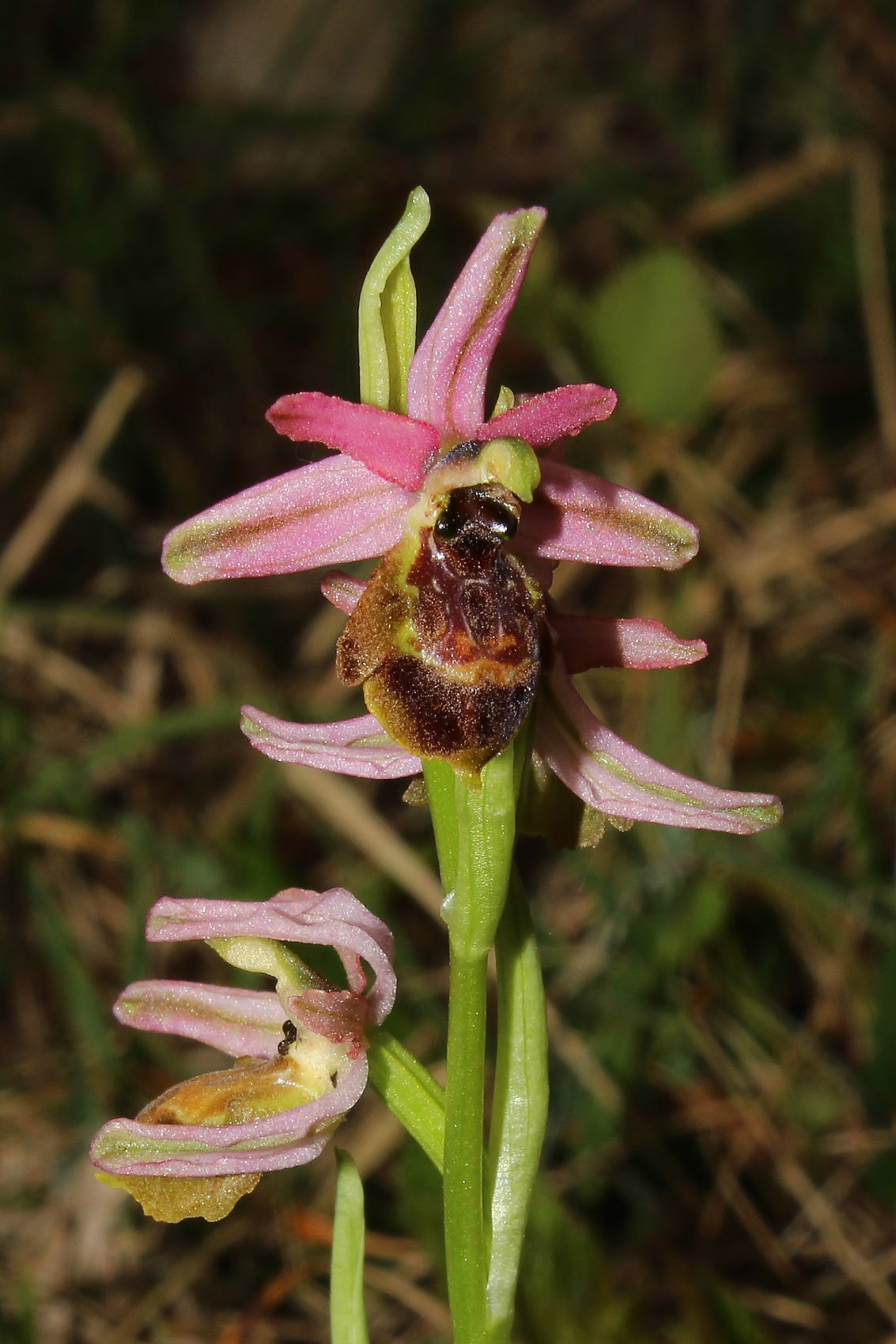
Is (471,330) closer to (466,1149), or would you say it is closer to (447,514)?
(447,514)

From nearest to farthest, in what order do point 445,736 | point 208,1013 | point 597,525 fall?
point 445,736 → point 597,525 → point 208,1013

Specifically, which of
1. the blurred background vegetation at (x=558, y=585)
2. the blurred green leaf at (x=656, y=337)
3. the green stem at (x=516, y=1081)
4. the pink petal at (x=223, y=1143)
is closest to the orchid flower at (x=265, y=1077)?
the pink petal at (x=223, y=1143)

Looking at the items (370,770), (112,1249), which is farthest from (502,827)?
(112,1249)

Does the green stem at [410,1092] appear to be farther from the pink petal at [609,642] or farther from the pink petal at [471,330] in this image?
the pink petal at [471,330]

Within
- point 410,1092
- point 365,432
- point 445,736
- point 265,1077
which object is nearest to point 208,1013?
point 265,1077

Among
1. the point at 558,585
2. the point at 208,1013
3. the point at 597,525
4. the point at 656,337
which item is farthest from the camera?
the point at 558,585

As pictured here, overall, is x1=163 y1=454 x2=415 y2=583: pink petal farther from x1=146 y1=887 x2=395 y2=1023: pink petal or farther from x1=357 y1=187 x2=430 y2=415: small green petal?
x1=146 y1=887 x2=395 y2=1023: pink petal

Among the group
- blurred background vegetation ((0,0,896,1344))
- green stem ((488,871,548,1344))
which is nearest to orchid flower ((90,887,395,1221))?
green stem ((488,871,548,1344))
